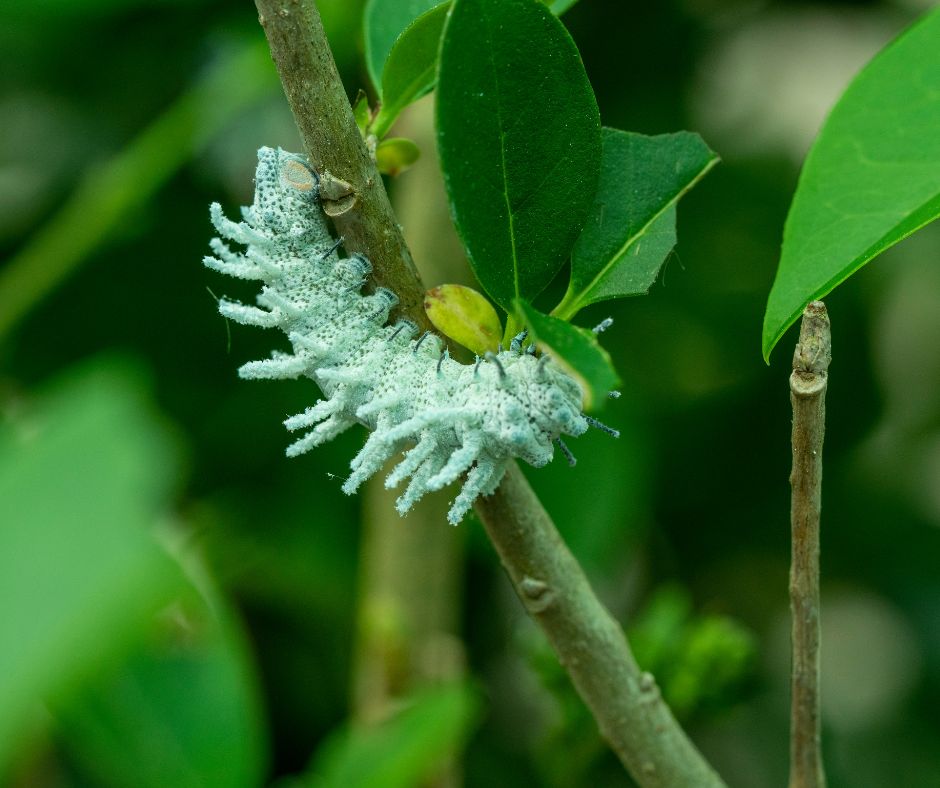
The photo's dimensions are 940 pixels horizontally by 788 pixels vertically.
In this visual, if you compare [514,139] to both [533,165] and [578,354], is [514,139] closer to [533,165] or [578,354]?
[533,165]

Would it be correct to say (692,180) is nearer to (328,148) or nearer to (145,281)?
(328,148)

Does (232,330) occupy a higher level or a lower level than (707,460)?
higher

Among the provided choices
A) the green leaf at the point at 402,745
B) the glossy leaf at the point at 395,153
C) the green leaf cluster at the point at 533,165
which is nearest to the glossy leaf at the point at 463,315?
the green leaf cluster at the point at 533,165

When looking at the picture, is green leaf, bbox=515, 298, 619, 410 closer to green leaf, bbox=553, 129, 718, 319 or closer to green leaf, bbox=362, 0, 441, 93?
green leaf, bbox=553, 129, 718, 319

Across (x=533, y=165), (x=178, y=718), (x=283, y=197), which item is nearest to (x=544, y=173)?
(x=533, y=165)

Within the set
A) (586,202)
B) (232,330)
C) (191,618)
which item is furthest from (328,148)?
(232,330)

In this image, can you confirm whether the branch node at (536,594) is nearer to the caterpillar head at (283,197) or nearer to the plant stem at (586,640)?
the plant stem at (586,640)

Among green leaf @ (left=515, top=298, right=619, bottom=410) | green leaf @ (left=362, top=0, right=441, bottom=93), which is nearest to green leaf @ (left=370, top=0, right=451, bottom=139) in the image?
green leaf @ (left=362, top=0, right=441, bottom=93)
